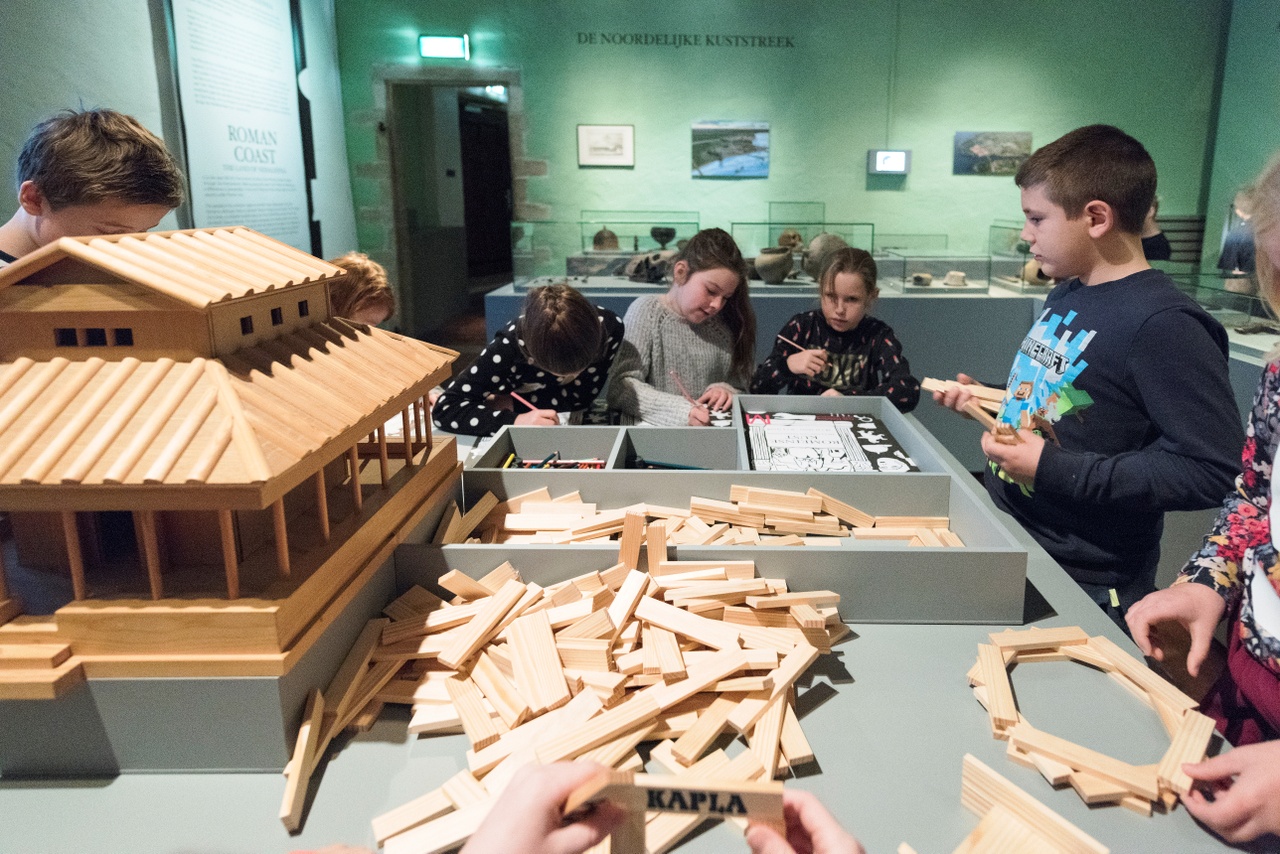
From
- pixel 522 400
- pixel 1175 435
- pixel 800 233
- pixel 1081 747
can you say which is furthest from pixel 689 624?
pixel 800 233

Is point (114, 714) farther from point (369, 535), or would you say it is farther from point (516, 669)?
point (516, 669)

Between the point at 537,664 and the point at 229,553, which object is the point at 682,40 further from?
the point at 229,553

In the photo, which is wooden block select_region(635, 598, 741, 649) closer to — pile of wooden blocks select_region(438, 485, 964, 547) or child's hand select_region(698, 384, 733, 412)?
pile of wooden blocks select_region(438, 485, 964, 547)

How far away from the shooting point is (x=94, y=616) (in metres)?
1.23

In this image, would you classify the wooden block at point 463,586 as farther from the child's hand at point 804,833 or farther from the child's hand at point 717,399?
the child's hand at point 717,399

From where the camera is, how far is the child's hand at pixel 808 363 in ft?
11.9

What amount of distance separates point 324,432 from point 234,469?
7.7 inches

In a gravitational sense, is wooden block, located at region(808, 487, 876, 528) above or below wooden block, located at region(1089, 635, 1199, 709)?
above

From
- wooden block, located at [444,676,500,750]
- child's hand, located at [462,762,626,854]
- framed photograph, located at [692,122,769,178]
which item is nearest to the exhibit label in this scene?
framed photograph, located at [692,122,769,178]

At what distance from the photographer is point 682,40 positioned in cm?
765

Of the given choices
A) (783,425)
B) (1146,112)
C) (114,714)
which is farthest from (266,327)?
(1146,112)

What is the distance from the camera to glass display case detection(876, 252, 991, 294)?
5801 mm

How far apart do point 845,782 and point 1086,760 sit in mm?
354

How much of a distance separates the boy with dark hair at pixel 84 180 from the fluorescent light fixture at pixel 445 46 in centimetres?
611
